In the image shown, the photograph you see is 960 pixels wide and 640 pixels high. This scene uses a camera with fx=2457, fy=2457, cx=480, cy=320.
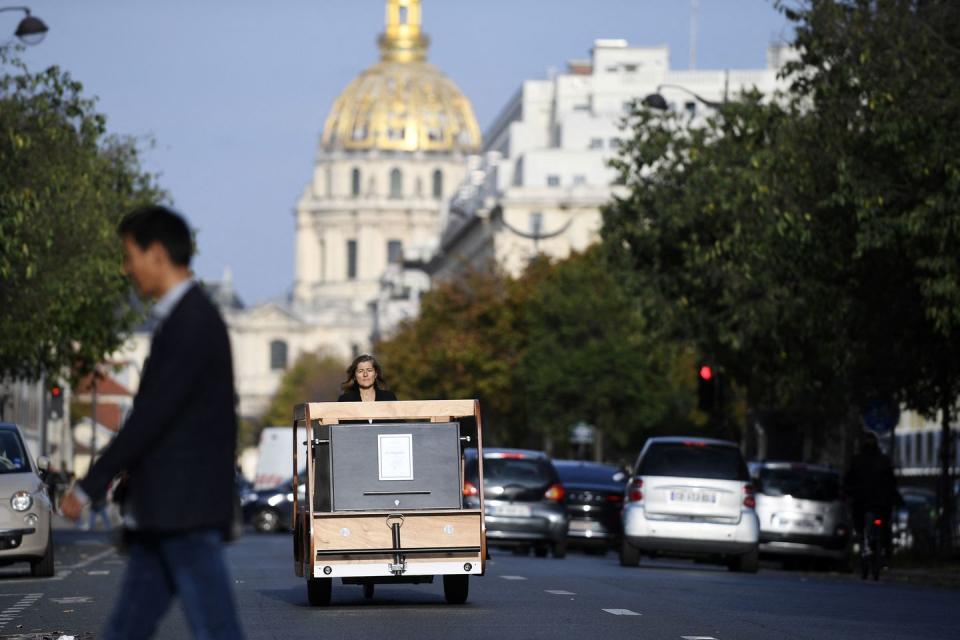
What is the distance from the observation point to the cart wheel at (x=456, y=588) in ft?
59.0

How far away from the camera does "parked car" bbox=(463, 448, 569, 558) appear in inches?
1241

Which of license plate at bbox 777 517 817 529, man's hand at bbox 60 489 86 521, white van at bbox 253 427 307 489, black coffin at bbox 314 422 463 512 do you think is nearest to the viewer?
man's hand at bbox 60 489 86 521

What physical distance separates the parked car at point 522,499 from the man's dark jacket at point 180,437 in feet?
75.1

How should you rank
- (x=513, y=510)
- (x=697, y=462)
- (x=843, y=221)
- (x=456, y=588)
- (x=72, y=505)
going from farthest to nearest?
(x=513, y=510)
(x=843, y=221)
(x=697, y=462)
(x=456, y=588)
(x=72, y=505)

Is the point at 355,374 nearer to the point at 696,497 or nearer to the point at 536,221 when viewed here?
the point at 696,497

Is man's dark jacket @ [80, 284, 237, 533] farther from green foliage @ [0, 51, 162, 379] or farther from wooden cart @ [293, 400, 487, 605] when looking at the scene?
green foliage @ [0, 51, 162, 379]

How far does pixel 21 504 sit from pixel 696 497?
8040 millimetres

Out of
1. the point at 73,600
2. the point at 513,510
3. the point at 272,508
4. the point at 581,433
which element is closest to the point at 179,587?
the point at 73,600

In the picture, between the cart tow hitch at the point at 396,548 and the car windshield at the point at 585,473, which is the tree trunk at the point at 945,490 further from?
the cart tow hitch at the point at 396,548

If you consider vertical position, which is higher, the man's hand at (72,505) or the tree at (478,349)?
the tree at (478,349)

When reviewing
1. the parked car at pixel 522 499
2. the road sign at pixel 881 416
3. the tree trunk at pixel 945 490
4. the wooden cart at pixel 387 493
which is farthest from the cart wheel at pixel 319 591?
the road sign at pixel 881 416

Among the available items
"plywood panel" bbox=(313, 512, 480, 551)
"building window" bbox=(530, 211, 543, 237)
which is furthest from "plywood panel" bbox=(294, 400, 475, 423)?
"building window" bbox=(530, 211, 543, 237)

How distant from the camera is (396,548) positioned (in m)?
17.0

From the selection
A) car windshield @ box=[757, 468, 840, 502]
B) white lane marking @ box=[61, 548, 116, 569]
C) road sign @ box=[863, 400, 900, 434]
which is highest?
road sign @ box=[863, 400, 900, 434]
